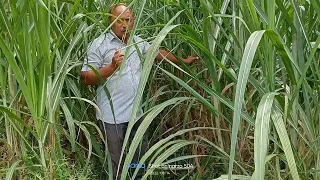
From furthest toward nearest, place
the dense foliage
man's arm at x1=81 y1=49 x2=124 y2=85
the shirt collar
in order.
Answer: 1. the shirt collar
2. man's arm at x1=81 y1=49 x2=124 y2=85
3. the dense foliage

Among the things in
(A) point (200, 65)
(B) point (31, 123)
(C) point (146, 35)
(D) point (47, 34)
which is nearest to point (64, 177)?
(B) point (31, 123)

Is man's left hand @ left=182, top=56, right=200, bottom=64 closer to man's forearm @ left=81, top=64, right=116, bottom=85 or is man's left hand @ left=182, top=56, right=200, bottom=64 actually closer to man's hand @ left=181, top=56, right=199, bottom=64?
man's hand @ left=181, top=56, right=199, bottom=64

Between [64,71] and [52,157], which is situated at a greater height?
[64,71]

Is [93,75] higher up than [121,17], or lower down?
lower down

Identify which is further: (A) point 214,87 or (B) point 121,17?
(B) point 121,17

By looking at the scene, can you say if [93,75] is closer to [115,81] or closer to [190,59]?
[115,81]

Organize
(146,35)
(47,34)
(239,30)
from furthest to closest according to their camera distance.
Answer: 1. (146,35)
2. (239,30)
3. (47,34)

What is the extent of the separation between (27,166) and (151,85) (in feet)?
2.01

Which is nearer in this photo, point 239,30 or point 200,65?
point 239,30

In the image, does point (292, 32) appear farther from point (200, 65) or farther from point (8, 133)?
point (8, 133)

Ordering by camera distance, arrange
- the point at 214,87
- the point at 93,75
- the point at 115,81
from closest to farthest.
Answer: the point at 214,87 < the point at 93,75 < the point at 115,81

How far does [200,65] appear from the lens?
159cm

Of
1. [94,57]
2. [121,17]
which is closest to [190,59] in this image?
[121,17]

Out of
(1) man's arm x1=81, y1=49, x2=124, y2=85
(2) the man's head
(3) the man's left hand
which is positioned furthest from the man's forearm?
(3) the man's left hand
